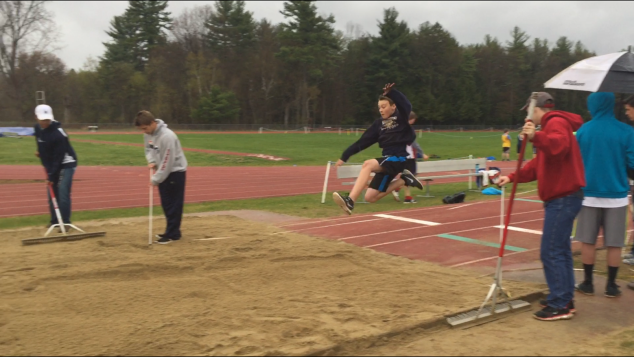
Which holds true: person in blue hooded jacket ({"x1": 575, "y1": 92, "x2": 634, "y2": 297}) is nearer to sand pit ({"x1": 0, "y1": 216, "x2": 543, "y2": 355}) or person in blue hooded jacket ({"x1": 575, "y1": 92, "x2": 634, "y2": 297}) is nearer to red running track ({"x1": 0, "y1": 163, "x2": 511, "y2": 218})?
sand pit ({"x1": 0, "y1": 216, "x2": 543, "y2": 355})

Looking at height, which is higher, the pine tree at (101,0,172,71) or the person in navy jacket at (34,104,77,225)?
the pine tree at (101,0,172,71)

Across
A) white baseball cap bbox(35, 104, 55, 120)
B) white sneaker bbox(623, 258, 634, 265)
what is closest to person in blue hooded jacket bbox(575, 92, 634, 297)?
white sneaker bbox(623, 258, 634, 265)

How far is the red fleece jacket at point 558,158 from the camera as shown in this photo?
4.20m

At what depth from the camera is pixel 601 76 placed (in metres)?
4.57

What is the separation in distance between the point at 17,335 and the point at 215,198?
893 centimetres

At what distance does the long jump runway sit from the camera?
6629mm

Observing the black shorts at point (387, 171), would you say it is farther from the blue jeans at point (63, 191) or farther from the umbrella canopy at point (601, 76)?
the blue jeans at point (63, 191)

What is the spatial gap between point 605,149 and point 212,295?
4030 mm

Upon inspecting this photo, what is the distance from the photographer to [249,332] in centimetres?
391

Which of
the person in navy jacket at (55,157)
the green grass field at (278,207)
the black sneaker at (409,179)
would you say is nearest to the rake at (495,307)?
the black sneaker at (409,179)

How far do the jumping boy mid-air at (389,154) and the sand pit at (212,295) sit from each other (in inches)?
32.1

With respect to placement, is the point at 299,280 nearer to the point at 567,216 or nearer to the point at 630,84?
the point at 567,216

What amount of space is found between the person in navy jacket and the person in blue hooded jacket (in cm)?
721

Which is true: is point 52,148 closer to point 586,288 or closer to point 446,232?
point 446,232
